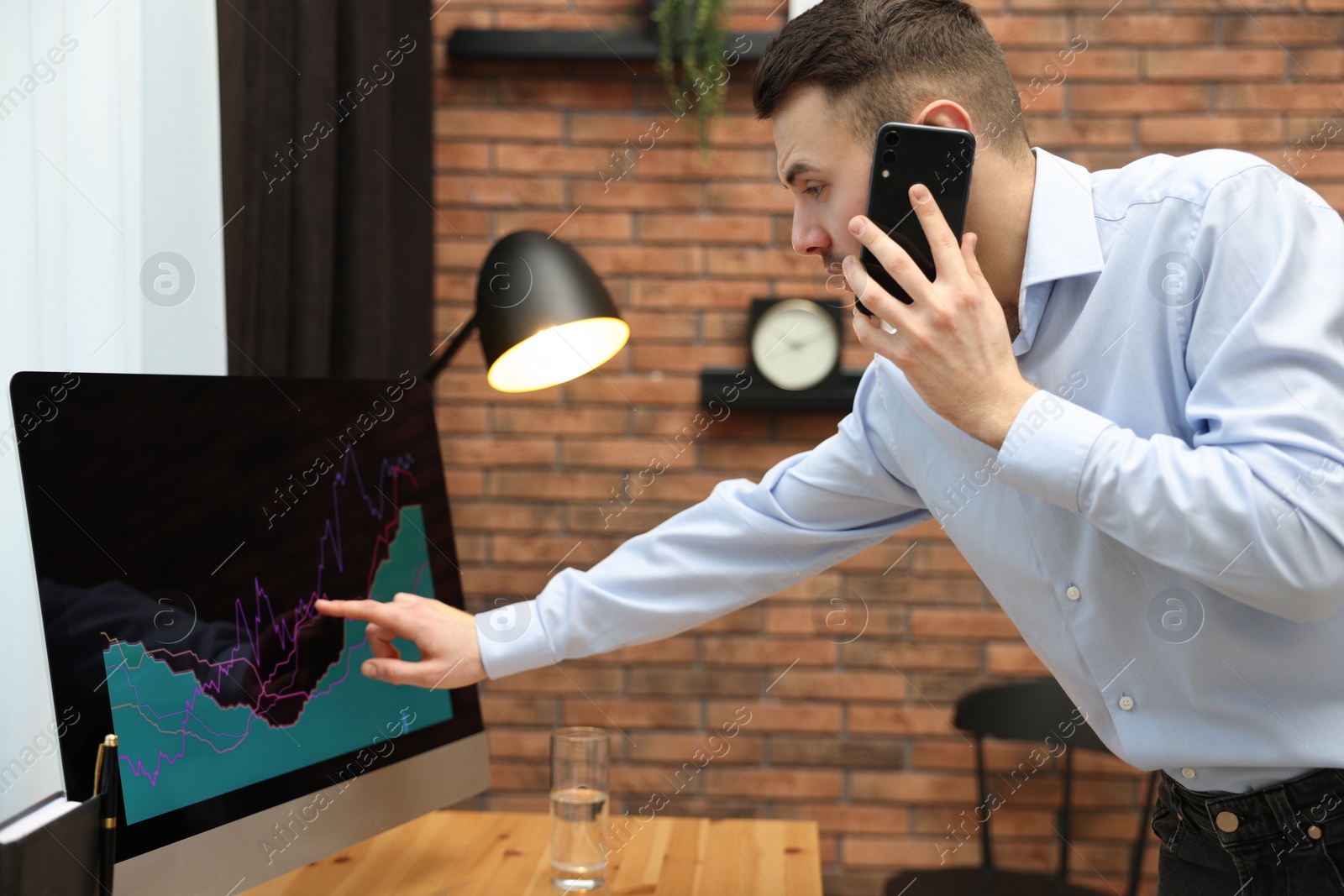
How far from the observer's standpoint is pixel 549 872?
121 centimetres

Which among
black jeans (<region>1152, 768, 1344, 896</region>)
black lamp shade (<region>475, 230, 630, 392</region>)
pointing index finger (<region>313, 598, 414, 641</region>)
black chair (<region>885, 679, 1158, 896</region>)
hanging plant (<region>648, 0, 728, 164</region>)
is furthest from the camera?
hanging plant (<region>648, 0, 728, 164</region>)

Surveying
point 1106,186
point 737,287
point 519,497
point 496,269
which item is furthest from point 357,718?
point 737,287

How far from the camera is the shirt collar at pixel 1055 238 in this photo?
961 millimetres

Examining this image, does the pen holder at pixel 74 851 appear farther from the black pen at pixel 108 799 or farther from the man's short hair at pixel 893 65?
the man's short hair at pixel 893 65

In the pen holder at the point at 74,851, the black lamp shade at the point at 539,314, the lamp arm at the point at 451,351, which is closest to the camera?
the pen holder at the point at 74,851

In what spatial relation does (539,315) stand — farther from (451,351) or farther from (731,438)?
(731,438)

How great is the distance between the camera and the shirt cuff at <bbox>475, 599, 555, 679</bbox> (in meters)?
1.15

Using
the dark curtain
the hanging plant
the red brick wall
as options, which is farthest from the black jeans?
the hanging plant

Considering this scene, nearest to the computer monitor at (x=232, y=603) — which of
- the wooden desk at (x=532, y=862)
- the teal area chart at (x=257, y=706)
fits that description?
the teal area chart at (x=257, y=706)

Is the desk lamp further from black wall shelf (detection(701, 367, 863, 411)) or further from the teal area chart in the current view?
black wall shelf (detection(701, 367, 863, 411))

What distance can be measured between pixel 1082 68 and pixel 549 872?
76.1 inches

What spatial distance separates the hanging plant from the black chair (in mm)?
1285

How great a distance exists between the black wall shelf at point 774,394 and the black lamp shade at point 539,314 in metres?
0.78

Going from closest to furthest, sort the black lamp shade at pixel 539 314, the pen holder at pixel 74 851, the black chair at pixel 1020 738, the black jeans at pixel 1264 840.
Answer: the pen holder at pixel 74 851 < the black jeans at pixel 1264 840 < the black lamp shade at pixel 539 314 < the black chair at pixel 1020 738
